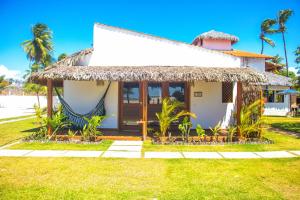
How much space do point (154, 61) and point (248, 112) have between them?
4351 mm

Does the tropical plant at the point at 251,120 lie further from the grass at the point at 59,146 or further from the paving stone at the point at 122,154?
the grass at the point at 59,146

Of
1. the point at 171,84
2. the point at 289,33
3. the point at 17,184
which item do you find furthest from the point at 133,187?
the point at 289,33

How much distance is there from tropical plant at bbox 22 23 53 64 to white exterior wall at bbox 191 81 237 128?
24.2 m

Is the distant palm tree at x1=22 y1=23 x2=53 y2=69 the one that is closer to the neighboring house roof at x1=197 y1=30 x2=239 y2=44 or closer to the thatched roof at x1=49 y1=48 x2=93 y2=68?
the neighboring house roof at x1=197 y1=30 x2=239 y2=44

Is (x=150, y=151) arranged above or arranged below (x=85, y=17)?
below

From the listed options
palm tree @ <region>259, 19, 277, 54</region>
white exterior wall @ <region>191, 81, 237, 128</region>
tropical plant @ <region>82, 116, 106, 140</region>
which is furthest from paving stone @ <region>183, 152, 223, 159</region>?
palm tree @ <region>259, 19, 277, 54</region>

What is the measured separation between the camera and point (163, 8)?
15.3 m

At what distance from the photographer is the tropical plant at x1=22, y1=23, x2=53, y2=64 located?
28703mm

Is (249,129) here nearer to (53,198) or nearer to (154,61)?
(154,61)

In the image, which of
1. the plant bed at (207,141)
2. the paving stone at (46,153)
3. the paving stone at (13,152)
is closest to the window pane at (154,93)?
the plant bed at (207,141)

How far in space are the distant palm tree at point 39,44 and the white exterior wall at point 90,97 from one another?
21050 millimetres

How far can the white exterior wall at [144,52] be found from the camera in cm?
1019

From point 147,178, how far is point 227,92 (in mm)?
7271

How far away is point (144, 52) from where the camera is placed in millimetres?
10336
